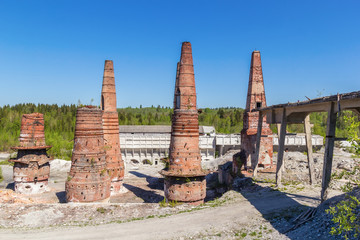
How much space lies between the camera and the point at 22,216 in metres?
12.8

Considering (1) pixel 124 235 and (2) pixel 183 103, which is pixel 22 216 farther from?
(2) pixel 183 103

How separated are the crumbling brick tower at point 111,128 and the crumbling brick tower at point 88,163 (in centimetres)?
318

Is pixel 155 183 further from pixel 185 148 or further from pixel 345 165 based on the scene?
pixel 345 165

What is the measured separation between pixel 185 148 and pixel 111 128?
6747mm

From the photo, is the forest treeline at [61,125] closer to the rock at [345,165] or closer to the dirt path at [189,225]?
the rock at [345,165]

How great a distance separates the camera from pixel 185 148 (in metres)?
15.0

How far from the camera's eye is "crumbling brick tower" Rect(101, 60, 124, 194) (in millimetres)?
19391

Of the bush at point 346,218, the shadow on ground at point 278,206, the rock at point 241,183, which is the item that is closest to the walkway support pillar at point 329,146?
the shadow on ground at point 278,206

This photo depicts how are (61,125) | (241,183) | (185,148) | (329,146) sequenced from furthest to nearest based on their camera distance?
1. (61,125)
2. (241,183)
3. (185,148)
4. (329,146)

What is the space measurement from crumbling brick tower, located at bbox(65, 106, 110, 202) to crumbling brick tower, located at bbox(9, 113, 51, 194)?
6.57 meters

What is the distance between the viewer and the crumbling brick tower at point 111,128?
63.6 feet

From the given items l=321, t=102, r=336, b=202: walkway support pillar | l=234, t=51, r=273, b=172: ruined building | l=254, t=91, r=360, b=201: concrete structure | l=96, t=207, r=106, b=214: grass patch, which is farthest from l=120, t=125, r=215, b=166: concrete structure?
l=321, t=102, r=336, b=202: walkway support pillar

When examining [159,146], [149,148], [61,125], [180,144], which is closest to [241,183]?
[180,144]

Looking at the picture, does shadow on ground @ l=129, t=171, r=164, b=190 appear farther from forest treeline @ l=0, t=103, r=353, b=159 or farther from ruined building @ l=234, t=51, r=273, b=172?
forest treeline @ l=0, t=103, r=353, b=159
